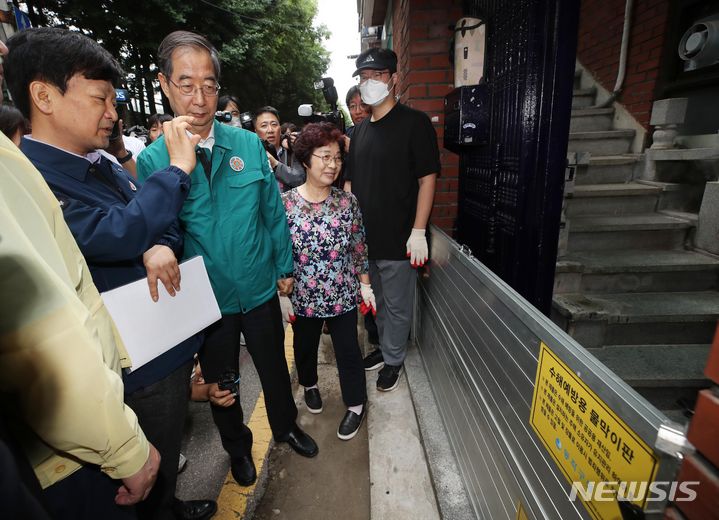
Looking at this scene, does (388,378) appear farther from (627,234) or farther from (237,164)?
(627,234)

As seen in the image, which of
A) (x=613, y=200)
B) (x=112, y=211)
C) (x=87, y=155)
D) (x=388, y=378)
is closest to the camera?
(x=112, y=211)

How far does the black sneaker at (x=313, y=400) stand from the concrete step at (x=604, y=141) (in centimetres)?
384

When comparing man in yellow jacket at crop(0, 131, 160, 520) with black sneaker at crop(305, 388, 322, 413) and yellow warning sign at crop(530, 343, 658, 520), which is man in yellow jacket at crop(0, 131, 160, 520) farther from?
black sneaker at crop(305, 388, 322, 413)

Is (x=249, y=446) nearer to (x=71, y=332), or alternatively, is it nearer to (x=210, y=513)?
(x=210, y=513)

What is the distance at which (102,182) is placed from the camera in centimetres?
123

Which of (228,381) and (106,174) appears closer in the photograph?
(106,174)

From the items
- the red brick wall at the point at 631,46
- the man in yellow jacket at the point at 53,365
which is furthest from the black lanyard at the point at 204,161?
the red brick wall at the point at 631,46

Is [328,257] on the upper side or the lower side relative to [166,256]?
lower

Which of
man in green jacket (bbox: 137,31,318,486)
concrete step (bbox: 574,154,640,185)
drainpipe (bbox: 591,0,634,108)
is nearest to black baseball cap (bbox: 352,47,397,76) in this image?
man in green jacket (bbox: 137,31,318,486)

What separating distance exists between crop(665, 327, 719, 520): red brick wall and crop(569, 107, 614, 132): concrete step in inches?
186

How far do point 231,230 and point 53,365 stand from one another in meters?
1.09

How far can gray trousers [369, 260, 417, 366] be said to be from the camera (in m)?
2.59

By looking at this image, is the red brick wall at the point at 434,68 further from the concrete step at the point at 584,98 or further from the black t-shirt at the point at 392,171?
the concrete step at the point at 584,98

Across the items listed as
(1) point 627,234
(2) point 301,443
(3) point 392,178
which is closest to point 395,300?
(3) point 392,178
